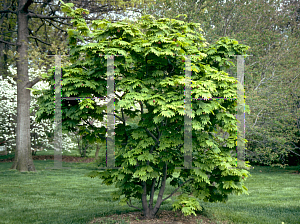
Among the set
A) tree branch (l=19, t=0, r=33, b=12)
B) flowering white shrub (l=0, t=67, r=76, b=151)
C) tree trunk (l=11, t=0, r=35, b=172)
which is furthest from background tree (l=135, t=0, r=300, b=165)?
flowering white shrub (l=0, t=67, r=76, b=151)

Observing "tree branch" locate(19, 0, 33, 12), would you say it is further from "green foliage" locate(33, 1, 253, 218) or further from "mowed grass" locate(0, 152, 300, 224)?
"green foliage" locate(33, 1, 253, 218)

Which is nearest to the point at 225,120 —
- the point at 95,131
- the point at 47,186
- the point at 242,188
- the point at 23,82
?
the point at 242,188

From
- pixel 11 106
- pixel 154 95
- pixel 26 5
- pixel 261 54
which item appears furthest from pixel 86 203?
pixel 11 106

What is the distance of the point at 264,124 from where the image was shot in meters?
13.5

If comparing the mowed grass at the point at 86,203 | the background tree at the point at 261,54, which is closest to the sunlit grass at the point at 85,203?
the mowed grass at the point at 86,203

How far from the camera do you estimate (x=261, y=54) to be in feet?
45.0

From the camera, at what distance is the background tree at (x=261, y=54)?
11945mm

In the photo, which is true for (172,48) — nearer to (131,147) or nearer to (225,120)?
(225,120)

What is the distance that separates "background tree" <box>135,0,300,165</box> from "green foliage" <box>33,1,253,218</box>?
663 centimetres

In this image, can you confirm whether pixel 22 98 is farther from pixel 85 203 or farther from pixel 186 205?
pixel 186 205

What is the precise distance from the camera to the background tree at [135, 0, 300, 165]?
11.9 metres

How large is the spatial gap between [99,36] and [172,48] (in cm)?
142

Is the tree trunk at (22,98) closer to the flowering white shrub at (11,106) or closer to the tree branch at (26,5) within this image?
the tree branch at (26,5)

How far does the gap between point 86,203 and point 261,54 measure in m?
10.7
